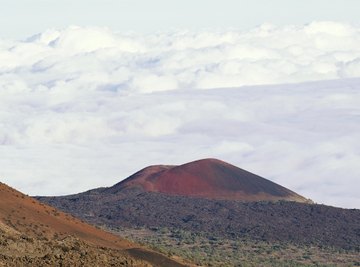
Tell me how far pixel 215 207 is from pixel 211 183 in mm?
13507

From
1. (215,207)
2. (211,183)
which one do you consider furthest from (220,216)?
(211,183)

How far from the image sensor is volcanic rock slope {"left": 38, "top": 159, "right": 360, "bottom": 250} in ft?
355

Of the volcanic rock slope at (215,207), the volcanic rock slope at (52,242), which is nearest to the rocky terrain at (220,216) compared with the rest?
the volcanic rock slope at (215,207)

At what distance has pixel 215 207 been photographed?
119 m

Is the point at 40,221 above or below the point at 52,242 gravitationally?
above

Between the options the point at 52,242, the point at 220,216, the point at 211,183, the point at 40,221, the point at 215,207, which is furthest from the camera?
the point at 211,183

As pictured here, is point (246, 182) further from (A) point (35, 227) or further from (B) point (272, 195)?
(A) point (35, 227)

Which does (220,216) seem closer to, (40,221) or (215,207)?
(215,207)

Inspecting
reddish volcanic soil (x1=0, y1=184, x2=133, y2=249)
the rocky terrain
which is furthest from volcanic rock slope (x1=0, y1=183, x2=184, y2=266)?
the rocky terrain

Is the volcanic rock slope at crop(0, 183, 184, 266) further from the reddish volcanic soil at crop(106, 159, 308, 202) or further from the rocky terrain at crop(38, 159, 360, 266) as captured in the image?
the reddish volcanic soil at crop(106, 159, 308, 202)

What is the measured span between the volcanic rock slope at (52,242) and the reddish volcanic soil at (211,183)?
63.0 meters

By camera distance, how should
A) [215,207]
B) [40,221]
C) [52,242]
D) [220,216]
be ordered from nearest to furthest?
[52,242] < [40,221] < [220,216] < [215,207]

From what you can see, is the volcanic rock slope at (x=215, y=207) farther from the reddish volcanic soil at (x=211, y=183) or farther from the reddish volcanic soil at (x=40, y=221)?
the reddish volcanic soil at (x=40, y=221)

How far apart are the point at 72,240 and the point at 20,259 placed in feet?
34.6
